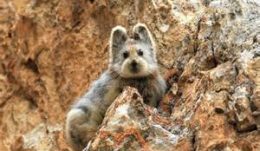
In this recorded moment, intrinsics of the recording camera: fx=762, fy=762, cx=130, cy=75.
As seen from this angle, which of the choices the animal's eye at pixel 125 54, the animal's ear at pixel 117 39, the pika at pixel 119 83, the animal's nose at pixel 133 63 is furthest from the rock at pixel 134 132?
the animal's ear at pixel 117 39

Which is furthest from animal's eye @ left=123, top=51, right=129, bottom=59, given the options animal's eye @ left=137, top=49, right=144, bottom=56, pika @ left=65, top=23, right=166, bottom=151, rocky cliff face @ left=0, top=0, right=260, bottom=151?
rocky cliff face @ left=0, top=0, right=260, bottom=151

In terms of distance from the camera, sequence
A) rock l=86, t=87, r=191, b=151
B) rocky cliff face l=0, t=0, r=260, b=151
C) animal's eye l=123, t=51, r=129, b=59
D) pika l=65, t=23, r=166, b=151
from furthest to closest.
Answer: animal's eye l=123, t=51, r=129, b=59 < pika l=65, t=23, r=166, b=151 < rock l=86, t=87, r=191, b=151 < rocky cliff face l=0, t=0, r=260, b=151

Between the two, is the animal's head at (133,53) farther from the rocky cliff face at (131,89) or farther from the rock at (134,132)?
the rock at (134,132)

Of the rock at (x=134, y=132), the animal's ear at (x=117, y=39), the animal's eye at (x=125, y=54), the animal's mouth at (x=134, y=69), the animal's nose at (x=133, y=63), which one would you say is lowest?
the rock at (x=134, y=132)

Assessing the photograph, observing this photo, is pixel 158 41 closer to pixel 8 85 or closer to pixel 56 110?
pixel 56 110

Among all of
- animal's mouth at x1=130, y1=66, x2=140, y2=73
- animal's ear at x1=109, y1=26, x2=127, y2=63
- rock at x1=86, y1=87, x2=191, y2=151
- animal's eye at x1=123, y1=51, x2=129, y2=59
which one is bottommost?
rock at x1=86, y1=87, x2=191, y2=151

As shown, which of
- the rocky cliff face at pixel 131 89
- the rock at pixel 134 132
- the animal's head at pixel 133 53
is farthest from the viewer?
the animal's head at pixel 133 53

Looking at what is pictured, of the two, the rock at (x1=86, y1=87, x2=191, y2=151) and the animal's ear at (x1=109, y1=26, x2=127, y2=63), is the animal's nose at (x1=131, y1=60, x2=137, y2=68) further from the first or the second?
the rock at (x1=86, y1=87, x2=191, y2=151)
